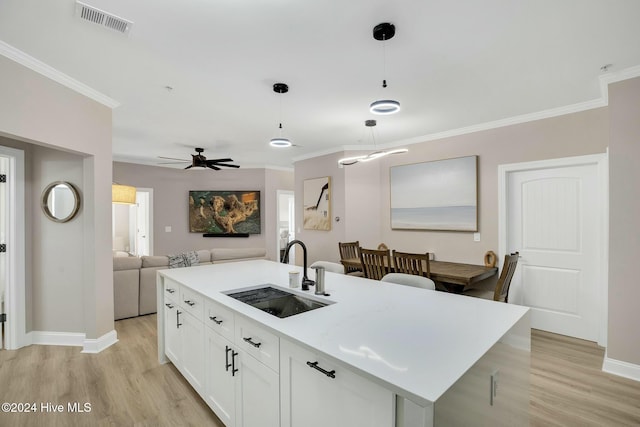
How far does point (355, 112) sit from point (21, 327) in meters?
4.36

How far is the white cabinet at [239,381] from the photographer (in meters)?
1.46

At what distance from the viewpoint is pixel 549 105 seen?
130 inches

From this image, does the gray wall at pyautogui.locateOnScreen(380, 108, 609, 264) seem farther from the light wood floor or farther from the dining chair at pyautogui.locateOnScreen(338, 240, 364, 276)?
the light wood floor

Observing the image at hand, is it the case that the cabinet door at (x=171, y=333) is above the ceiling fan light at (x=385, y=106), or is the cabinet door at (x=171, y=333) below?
below

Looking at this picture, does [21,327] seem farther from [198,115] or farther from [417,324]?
[417,324]

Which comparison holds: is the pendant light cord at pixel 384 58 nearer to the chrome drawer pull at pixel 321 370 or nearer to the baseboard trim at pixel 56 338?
the chrome drawer pull at pixel 321 370

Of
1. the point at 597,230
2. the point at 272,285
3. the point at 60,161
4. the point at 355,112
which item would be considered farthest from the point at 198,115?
the point at 597,230

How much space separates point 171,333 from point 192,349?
0.51m

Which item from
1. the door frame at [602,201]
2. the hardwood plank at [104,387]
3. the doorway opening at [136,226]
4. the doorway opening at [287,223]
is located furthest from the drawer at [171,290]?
the doorway opening at [287,223]

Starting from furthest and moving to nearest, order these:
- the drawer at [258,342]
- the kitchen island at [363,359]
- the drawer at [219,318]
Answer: the drawer at [219,318] < the drawer at [258,342] < the kitchen island at [363,359]

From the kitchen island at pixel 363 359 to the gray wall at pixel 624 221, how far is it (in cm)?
184

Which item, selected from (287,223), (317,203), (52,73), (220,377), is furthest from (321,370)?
(287,223)

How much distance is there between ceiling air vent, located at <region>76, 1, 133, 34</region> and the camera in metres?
1.77

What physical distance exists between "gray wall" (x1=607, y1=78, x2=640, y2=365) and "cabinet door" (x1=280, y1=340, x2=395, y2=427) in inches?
116
